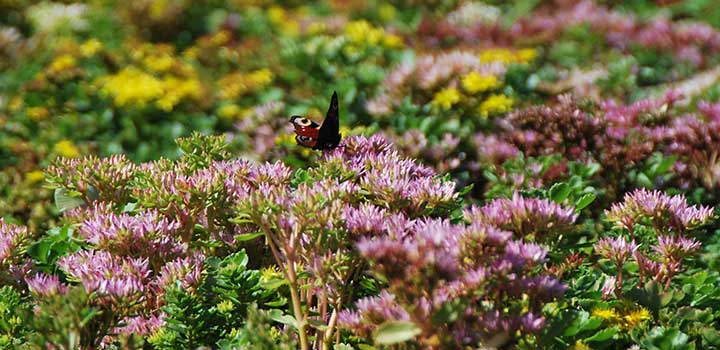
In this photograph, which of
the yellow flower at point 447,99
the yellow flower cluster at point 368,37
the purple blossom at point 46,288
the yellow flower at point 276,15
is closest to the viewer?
the purple blossom at point 46,288

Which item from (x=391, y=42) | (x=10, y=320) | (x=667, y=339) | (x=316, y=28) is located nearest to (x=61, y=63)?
(x=316, y=28)

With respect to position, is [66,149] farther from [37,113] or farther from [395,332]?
[395,332]

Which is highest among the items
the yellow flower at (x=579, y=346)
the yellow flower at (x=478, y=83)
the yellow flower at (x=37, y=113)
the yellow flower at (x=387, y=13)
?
the yellow flower at (x=387, y=13)

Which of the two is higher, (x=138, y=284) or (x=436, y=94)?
(x=436, y=94)

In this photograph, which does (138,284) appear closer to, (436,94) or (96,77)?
(436,94)

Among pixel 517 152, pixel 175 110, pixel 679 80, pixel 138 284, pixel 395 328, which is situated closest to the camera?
pixel 395 328

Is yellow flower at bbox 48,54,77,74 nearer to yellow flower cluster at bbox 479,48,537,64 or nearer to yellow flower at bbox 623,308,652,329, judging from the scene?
yellow flower cluster at bbox 479,48,537,64

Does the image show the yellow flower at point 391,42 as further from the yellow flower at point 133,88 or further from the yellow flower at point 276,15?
the yellow flower at point 133,88

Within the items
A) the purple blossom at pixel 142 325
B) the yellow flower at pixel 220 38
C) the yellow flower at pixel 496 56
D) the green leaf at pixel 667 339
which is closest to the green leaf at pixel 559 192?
the green leaf at pixel 667 339

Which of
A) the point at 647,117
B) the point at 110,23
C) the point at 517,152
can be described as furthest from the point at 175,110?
the point at 647,117
